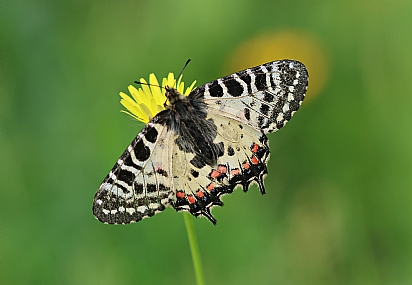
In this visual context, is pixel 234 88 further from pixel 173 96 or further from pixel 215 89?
pixel 173 96

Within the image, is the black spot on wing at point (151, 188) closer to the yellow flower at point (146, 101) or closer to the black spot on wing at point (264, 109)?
the yellow flower at point (146, 101)

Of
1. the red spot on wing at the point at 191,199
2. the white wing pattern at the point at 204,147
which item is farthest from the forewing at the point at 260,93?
the red spot on wing at the point at 191,199

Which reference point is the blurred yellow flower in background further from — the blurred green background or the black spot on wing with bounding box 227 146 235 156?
the black spot on wing with bounding box 227 146 235 156
